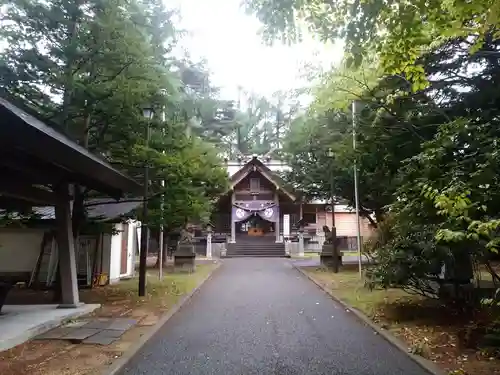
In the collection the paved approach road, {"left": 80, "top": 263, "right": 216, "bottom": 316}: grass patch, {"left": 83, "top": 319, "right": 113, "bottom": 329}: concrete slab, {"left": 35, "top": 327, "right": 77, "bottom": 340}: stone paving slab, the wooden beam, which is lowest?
the paved approach road

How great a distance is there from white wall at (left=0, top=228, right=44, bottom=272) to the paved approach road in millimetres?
7039

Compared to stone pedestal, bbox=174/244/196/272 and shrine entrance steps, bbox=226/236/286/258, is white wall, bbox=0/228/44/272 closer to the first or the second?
stone pedestal, bbox=174/244/196/272

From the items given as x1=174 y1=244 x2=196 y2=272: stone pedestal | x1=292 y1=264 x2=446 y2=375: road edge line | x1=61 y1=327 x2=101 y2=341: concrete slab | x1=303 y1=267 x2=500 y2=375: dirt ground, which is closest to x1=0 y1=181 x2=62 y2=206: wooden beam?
x1=61 y1=327 x2=101 y2=341: concrete slab

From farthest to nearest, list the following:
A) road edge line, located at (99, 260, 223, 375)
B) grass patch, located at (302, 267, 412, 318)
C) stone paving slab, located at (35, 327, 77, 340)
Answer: grass patch, located at (302, 267, 412, 318) < stone paving slab, located at (35, 327, 77, 340) < road edge line, located at (99, 260, 223, 375)

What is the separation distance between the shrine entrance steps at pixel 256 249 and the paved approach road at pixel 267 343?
64.4 ft

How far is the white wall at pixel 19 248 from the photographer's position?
14.2 m

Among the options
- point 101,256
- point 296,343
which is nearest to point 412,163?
point 296,343

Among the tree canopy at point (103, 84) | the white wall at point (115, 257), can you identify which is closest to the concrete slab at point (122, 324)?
the tree canopy at point (103, 84)

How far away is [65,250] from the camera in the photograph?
353 inches

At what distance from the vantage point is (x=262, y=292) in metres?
12.1

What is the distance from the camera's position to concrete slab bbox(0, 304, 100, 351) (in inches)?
245

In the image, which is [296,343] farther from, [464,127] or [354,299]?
[354,299]

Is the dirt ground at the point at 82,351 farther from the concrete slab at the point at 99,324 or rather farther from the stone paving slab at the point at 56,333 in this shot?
the concrete slab at the point at 99,324

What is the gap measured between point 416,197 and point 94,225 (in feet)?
28.2
